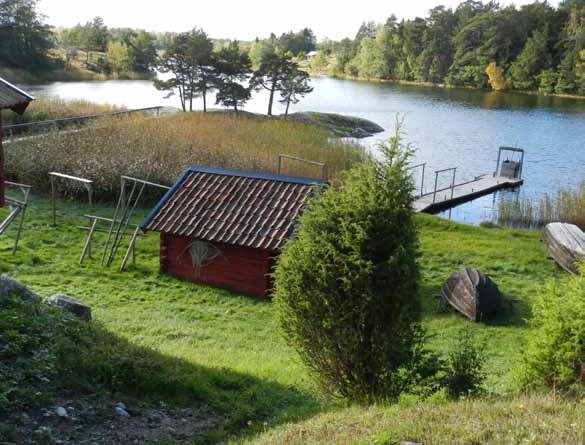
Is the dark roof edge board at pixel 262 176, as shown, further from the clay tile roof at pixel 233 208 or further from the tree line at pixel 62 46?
the tree line at pixel 62 46

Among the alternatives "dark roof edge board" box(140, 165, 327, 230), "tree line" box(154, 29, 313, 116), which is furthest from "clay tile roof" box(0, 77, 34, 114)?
"tree line" box(154, 29, 313, 116)

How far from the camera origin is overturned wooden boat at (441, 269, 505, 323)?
12492 millimetres

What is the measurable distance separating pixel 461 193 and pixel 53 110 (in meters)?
20.6

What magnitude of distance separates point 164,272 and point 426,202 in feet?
47.1

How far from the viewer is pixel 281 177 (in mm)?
13883

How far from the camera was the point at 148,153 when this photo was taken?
70.4ft

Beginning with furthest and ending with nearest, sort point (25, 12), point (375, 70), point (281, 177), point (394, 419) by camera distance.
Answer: point (375, 70) → point (25, 12) → point (281, 177) → point (394, 419)

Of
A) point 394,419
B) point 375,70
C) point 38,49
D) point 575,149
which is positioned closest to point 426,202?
point 575,149

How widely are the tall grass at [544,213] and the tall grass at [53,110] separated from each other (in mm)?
20704

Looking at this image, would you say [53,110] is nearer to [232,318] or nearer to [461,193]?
[461,193]

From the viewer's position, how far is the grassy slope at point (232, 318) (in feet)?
23.8

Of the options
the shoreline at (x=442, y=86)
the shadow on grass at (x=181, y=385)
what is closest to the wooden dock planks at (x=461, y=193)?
the shadow on grass at (x=181, y=385)

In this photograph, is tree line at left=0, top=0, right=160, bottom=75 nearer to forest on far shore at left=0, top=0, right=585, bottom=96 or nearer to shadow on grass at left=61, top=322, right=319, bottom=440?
forest on far shore at left=0, top=0, right=585, bottom=96

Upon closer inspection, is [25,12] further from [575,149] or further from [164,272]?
[164,272]
